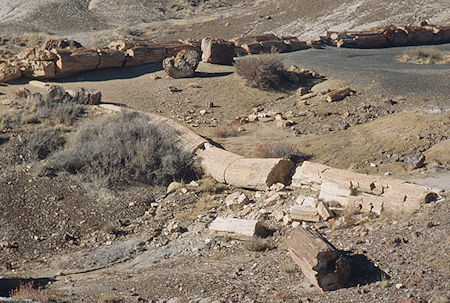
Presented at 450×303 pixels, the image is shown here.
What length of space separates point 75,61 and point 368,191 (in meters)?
14.7

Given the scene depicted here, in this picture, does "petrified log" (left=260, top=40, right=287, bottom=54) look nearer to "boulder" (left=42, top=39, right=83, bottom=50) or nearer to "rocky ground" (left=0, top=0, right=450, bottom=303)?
"rocky ground" (left=0, top=0, right=450, bottom=303)

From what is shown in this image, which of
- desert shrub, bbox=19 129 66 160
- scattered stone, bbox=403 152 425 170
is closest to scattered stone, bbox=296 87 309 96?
scattered stone, bbox=403 152 425 170

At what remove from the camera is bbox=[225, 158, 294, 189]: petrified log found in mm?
12047

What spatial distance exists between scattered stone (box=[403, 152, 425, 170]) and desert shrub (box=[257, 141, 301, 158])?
2.93 metres

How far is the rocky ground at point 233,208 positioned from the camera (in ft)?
26.2

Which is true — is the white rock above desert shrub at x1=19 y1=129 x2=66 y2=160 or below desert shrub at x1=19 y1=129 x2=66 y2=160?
below

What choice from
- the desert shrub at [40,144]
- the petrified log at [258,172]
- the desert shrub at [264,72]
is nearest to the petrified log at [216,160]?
the petrified log at [258,172]

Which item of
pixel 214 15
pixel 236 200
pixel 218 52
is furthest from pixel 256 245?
pixel 214 15

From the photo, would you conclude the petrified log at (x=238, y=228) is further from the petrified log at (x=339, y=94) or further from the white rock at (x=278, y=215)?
the petrified log at (x=339, y=94)

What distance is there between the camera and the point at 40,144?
13.8m

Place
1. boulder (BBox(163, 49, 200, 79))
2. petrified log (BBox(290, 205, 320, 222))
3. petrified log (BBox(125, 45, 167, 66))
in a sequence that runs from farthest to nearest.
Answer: petrified log (BBox(125, 45, 167, 66)) → boulder (BBox(163, 49, 200, 79)) → petrified log (BBox(290, 205, 320, 222))

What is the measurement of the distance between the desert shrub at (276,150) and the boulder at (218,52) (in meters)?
9.81

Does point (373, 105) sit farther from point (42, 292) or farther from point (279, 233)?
point (42, 292)

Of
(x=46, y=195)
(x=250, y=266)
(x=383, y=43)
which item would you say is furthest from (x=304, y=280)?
(x=383, y=43)
